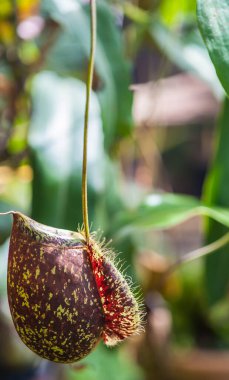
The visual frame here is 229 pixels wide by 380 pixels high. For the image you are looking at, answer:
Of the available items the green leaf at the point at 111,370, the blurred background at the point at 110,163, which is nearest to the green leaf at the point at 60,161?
the blurred background at the point at 110,163

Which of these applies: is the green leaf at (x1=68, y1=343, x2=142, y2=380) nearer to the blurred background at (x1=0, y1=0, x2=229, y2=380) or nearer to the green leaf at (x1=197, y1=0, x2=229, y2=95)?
the blurred background at (x1=0, y1=0, x2=229, y2=380)

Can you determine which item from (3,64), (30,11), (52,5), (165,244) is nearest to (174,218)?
(52,5)

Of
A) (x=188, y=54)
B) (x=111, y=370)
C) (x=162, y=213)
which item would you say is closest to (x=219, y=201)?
(x=162, y=213)

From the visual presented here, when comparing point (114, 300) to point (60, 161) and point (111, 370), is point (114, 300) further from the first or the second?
point (111, 370)

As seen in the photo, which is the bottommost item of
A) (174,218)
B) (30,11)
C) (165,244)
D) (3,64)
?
(174,218)

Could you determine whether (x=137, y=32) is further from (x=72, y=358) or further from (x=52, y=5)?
(x=72, y=358)

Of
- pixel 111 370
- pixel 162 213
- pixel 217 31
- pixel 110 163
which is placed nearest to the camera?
pixel 217 31

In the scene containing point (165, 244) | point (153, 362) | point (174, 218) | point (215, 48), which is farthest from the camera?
point (165, 244)
